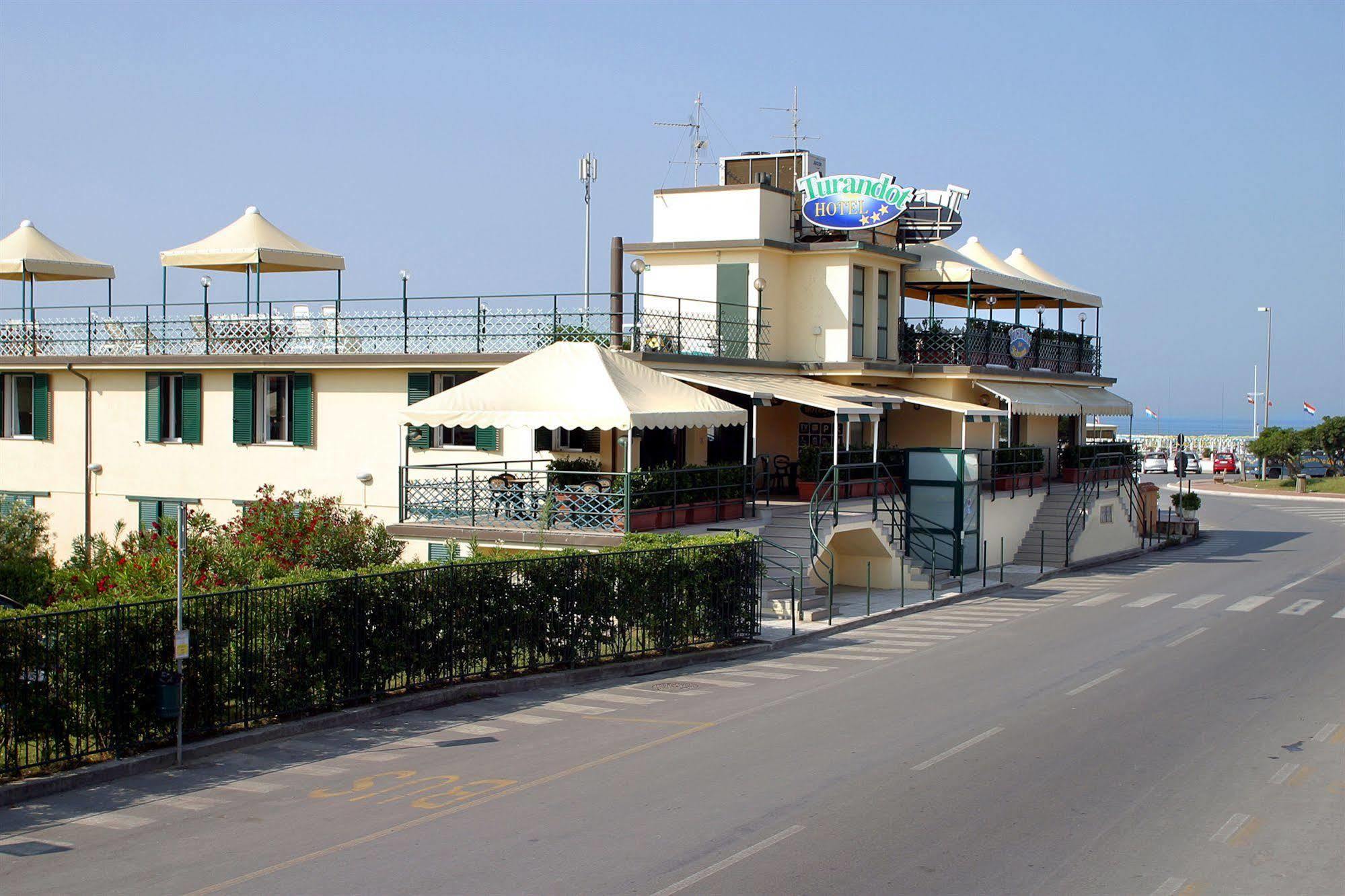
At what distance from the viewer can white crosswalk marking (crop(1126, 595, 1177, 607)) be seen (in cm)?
2589

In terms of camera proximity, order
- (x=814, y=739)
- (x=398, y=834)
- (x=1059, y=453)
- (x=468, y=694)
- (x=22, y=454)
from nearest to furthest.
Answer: (x=398, y=834) < (x=814, y=739) < (x=468, y=694) < (x=22, y=454) < (x=1059, y=453)

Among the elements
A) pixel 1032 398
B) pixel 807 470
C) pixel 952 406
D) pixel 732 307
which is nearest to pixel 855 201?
pixel 732 307

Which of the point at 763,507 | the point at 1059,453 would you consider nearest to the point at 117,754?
the point at 763,507

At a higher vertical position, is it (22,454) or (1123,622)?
(22,454)

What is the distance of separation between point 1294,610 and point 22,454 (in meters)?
28.4

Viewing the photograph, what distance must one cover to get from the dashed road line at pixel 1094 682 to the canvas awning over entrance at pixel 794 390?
9.00 m

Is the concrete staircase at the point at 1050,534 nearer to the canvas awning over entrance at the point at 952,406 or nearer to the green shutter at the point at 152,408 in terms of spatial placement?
the canvas awning over entrance at the point at 952,406

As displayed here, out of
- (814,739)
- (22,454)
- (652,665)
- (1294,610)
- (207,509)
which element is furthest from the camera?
(22,454)

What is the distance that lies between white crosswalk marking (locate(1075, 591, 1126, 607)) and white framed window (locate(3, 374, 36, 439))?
24723 mm

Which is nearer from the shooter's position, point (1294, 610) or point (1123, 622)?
point (1123, 622)

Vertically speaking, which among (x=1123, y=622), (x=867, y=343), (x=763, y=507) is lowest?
(x=1123, y=622)

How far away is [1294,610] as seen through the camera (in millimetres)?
24734

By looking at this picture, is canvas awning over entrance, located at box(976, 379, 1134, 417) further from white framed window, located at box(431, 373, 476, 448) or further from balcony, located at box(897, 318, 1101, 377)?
white framed window, located at box(431, 373, 476, 448)

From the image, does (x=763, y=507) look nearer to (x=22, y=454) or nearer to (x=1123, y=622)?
(x=1123, y=622)
